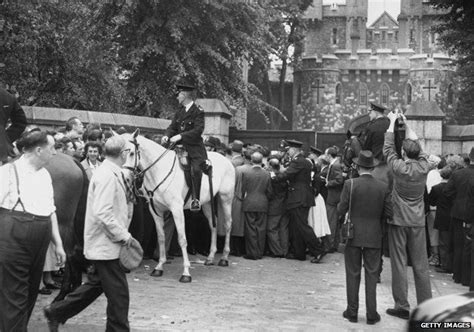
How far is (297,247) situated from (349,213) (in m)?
5.04

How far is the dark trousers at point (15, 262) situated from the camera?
23.0ft

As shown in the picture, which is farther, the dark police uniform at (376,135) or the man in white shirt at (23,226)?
the dark police uniform at (376,135)

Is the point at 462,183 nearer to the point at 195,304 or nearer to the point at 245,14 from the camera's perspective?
the point at 195,304

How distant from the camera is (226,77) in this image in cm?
2891

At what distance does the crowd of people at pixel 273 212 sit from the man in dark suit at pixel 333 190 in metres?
0.02

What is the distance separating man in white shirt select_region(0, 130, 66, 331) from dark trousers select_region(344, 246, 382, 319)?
161 inches

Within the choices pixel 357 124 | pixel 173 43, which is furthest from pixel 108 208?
pixel 173 43

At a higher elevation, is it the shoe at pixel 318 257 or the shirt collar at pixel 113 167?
the shirt collar at pixel 113 167

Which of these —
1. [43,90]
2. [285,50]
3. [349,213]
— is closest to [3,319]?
[349,213]

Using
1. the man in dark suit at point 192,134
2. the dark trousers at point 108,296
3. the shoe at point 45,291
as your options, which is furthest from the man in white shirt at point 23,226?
the man in dark suit at point 192,134

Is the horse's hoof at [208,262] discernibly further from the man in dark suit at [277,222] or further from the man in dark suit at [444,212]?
the man in dark suit at [444,212]

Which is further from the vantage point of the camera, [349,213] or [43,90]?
[43,90]

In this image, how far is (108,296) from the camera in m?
7.35

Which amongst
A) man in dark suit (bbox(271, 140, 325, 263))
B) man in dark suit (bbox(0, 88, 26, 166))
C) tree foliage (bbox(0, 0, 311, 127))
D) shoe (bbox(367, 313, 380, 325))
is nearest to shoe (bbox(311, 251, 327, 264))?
man in dark suit (bbox(271, 140, 325, 263))
